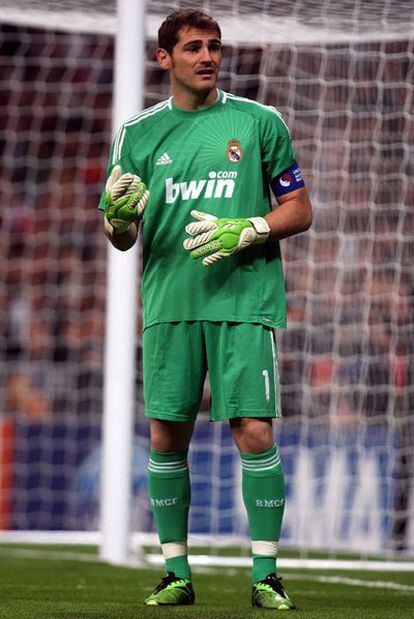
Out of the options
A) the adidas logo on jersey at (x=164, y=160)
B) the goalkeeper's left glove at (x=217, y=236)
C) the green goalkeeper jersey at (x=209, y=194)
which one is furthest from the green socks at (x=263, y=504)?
the adidas logo on jersey at (x=164, y=160)

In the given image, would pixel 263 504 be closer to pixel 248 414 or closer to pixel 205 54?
pixel 248 414

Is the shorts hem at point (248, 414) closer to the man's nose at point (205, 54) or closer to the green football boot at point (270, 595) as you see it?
the green football boot at point (270, 595)

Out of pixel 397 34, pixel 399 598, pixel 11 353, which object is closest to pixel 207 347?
pixel 399 598

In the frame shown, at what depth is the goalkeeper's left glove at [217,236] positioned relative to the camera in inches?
130

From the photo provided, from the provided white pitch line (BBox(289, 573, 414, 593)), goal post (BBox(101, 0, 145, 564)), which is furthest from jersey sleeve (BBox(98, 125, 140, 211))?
goal post (BBox(101, 0, 145, 564))

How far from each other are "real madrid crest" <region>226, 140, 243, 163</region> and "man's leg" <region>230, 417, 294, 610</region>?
27.7 inches

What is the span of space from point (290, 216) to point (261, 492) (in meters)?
0.74

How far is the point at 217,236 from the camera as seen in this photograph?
3.31 metres

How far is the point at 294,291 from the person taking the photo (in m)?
7.58

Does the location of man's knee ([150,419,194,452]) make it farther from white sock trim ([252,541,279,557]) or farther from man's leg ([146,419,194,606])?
white sock trim ([252,541,279,557])

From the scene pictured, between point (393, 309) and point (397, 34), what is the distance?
Result: 1.57m

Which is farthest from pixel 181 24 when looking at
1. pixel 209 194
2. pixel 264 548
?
pixel 264 548

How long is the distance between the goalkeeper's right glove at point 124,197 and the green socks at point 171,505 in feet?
2.20

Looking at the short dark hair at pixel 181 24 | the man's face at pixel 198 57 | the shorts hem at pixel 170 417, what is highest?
the short dark hair at pixel 181 24
